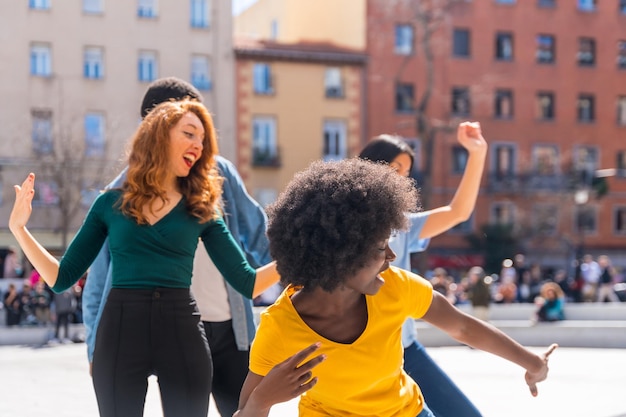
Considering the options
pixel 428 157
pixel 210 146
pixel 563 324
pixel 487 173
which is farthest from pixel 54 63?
pixel 210 146

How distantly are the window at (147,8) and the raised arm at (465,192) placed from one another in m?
31.9

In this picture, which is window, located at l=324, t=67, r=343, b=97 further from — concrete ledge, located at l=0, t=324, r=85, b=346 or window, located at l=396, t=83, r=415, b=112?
concrete ledge, located at l=0, t=324, r=85, b=346

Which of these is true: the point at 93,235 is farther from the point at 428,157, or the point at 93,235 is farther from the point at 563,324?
the point at 428,157

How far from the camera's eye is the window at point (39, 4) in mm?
32781

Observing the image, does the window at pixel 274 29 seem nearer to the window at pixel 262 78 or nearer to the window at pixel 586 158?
the window at pixel 262 78

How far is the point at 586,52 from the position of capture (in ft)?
140

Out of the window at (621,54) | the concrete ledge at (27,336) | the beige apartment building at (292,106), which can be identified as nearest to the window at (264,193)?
the beige apartment building at (292,106)

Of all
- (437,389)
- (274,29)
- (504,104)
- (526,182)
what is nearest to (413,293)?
(437,389)

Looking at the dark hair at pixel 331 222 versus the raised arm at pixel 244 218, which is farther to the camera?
the raised arm at pixel 244 218

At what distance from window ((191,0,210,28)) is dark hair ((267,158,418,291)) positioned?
3369 cm

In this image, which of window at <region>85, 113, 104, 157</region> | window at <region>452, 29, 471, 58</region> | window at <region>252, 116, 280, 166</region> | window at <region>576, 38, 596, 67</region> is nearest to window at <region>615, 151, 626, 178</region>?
window at <region>576, 38, 596, 67</region>

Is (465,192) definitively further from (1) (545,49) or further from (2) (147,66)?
(1) (545,49)

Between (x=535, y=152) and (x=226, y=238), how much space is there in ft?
127

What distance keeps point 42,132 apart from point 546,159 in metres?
21.6
